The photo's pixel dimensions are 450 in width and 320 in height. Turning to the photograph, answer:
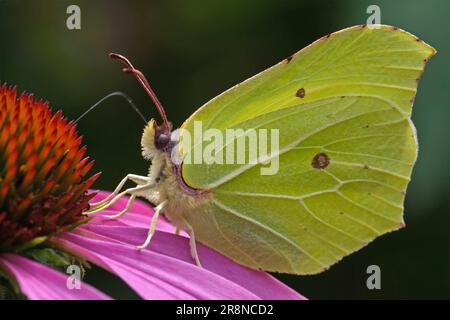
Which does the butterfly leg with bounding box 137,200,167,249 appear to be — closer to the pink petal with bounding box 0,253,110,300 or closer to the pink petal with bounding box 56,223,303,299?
the pink petal with bounding box 56,223,303,299

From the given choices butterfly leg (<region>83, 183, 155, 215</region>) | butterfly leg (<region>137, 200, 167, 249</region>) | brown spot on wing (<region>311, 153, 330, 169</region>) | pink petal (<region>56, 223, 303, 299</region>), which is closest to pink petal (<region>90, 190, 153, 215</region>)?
butterfly leg (<region>83, 183, 155, 215</region>)

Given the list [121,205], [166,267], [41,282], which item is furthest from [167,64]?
[41,282]

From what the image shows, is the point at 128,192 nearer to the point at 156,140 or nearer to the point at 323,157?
the point at 156,140

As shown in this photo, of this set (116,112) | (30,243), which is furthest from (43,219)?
(116,112)

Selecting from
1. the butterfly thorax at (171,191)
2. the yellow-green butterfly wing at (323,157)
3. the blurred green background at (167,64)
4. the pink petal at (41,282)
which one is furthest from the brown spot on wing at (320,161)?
the blurred green background at (167,64)

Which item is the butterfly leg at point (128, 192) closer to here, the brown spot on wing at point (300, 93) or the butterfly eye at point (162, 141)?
the butterfly eye at point (162, 141)

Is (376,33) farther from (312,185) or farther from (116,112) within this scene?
(116,112)
